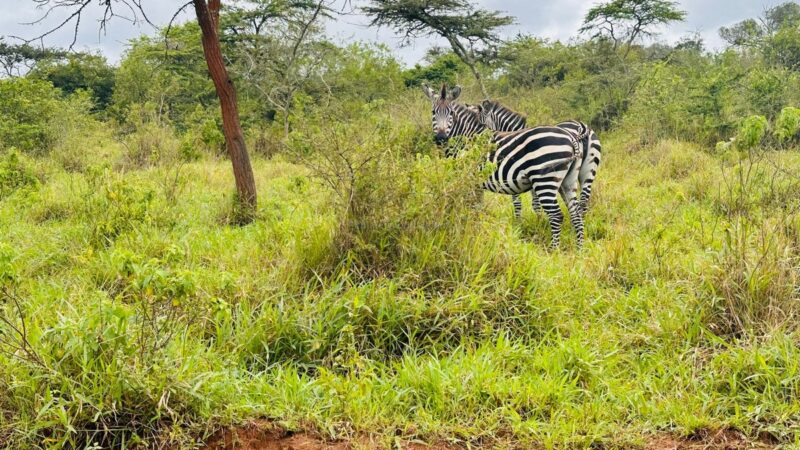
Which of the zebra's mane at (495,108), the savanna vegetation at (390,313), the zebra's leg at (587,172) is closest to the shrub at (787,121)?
the savanna vegetation at (390,313)

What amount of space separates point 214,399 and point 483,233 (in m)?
1.97

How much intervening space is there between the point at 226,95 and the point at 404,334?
11.6ft

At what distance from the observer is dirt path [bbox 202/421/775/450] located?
2.27 m

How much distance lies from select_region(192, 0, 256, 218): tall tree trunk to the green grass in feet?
4.08

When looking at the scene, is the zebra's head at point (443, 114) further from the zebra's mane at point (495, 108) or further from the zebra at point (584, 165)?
the zebra at point (584, 165)

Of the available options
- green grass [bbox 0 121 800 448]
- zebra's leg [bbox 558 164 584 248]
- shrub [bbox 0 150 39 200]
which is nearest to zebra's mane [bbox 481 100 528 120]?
zebra's leg [bbox 558 164 584 248]

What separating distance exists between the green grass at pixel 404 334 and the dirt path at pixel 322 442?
0.16 ft

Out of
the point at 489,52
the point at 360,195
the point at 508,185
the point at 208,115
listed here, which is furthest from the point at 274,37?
the point at 360,195

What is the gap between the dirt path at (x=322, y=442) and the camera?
2.27 m

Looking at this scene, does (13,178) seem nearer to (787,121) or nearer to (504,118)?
(504,118)

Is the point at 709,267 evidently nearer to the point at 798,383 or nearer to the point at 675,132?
the point at 798,383

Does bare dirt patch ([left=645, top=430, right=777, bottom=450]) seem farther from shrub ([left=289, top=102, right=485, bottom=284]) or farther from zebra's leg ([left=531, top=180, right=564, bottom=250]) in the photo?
zebra's leg ([left=531, top=180, right=564, bottom=250])

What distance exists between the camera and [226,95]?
5.61 m

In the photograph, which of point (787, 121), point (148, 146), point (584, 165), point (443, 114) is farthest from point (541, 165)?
point (148, 146)
